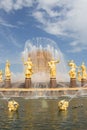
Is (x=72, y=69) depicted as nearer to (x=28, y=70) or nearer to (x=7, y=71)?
(x=28, y=70)

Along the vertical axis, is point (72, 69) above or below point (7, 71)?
above

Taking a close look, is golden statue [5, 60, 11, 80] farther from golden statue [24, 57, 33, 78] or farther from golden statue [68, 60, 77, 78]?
golden statue [68, 60, 77, 78]

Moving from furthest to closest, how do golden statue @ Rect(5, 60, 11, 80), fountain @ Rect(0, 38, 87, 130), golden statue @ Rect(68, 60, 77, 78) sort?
golden statue @ Rect(5, 60, 11, 80) < golden statue @ Rect(68, 60, 77, 78) < fountain @ Rect(0, 38, 87, 130)

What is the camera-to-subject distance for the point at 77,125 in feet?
58.7

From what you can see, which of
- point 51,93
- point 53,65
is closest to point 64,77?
point 53,65

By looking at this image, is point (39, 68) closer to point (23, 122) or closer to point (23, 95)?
point (23, 95)

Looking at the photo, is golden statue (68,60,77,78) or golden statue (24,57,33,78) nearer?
golden statue (24,57,33,78)

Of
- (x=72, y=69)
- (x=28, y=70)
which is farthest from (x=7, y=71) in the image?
(x=72, y=69)

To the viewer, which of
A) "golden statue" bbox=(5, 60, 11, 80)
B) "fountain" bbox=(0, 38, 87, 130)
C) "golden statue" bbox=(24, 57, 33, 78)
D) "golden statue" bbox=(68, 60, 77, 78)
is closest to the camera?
"fountain" bbox=(0, 38, 87, 130)

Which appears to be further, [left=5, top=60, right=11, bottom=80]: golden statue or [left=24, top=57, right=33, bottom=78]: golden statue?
[left=5, top=60, right=11, bottom=80]: golden statue

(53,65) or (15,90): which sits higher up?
(53,65)

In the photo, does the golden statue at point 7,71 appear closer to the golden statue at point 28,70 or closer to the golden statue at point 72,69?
the golden statue at point 28,70

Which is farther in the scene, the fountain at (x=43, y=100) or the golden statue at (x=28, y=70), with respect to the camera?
the golden statue at (x=28, y=70)

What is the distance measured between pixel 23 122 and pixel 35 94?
2612 centimetres
